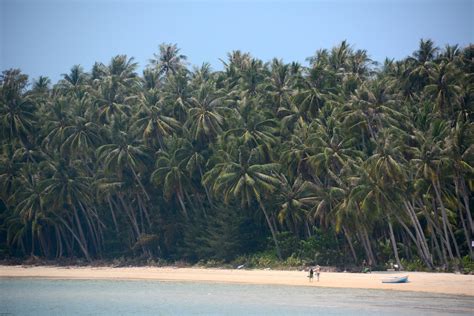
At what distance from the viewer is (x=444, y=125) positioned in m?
53.6

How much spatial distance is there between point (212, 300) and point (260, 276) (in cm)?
1077

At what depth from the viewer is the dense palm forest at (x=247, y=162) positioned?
54.6 meters

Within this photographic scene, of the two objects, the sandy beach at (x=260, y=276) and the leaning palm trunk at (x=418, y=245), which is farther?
the leaning palm trunk at (x=418, y=245)

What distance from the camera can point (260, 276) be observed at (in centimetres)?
5791

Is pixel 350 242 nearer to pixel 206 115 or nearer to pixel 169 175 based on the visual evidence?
pixel 169 175

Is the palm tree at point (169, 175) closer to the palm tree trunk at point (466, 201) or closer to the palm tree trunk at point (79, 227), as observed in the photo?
the palm tree trunk at point (79, 227)

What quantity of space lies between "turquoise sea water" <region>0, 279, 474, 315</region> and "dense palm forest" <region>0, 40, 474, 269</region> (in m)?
8.39

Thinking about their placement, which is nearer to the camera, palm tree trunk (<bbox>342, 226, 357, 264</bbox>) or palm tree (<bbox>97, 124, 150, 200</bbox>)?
palm tree trunk (<bbox>342, 226, 357, 264</bbox>)

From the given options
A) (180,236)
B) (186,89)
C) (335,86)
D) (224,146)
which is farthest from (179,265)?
(335,86)

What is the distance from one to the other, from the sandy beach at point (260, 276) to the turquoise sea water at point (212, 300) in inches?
55.4

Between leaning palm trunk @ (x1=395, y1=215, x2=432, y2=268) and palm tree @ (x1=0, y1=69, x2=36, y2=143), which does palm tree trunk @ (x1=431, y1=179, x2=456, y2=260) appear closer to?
leaning palm trunk @ (x1=395, y1=215, x2=432, y2=268)

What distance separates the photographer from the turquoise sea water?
41969 millimetres

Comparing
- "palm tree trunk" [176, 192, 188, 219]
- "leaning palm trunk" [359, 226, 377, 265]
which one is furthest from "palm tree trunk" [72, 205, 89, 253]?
"leaning palm trunk" [359, 226, 377, 265]

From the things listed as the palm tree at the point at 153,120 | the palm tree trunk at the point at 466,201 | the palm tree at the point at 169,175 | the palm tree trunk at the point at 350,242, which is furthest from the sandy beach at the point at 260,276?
the palm tree at the point at 153,120
